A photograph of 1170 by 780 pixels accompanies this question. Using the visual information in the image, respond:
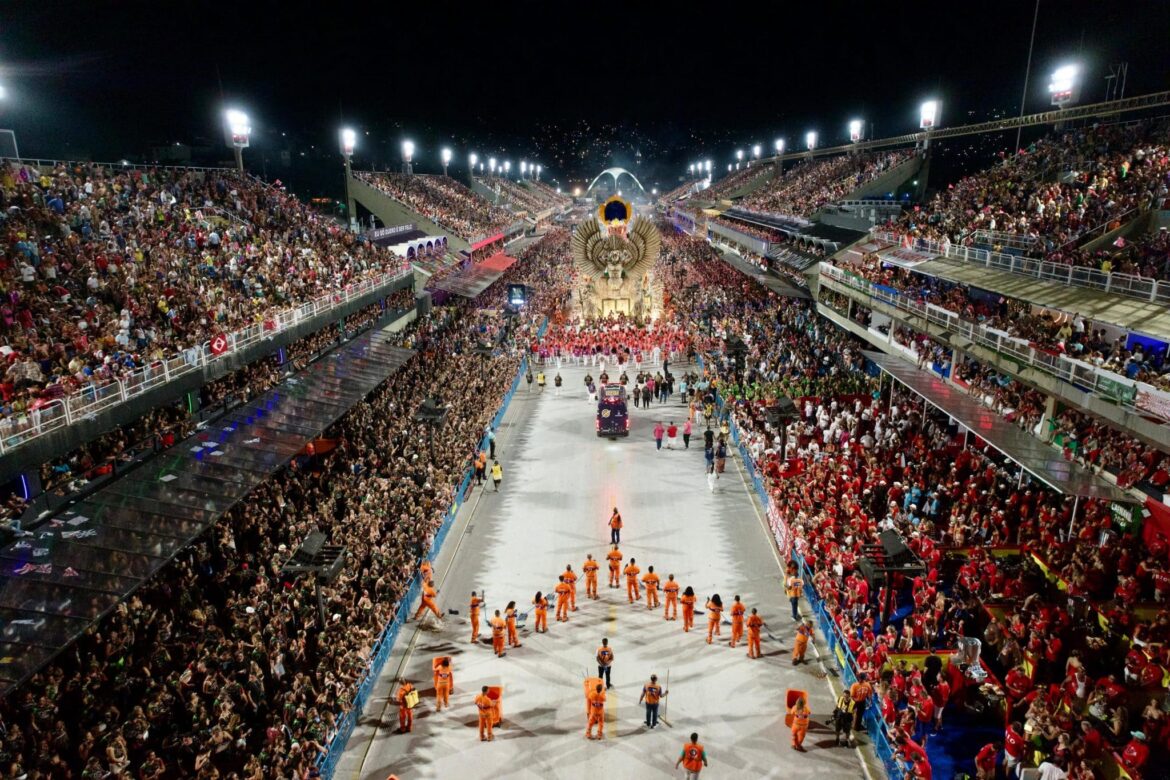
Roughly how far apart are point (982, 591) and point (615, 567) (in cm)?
721

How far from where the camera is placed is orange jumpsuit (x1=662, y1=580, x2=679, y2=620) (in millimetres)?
14812

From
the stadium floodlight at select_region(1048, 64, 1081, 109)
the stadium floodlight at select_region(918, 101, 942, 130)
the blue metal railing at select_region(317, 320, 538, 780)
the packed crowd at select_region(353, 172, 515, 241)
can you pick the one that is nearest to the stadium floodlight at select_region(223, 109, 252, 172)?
the packed crowd at select_region(353, 172, 515, 241)

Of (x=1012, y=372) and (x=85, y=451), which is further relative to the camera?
(x=1012, y=372)

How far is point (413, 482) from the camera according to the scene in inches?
742

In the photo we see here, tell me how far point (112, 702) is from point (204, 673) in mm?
1152

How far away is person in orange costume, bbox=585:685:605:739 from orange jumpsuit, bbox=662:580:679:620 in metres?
3.59

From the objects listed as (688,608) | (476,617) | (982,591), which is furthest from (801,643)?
(476,617)

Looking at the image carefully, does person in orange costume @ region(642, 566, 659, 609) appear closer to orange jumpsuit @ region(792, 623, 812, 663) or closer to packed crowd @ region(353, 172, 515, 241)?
orange jumpsuit @ region(792, 623, 812, 663)

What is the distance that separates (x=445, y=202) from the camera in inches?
2395

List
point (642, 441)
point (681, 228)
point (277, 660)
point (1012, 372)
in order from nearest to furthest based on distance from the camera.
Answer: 1. point (277, 660)
2. point (1012, 372)
3. point (642, 441)
4. point (681, 228)

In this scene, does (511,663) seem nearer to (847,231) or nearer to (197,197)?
(197,197)

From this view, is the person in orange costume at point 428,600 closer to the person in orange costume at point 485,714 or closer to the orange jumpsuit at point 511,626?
the orange jumpsuit at point 511,626

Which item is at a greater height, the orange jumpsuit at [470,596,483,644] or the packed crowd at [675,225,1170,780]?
the packed crowd at [675,225,1170,780]

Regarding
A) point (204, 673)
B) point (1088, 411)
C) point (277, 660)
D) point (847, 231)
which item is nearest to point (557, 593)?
point (277, 660)
